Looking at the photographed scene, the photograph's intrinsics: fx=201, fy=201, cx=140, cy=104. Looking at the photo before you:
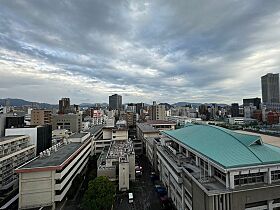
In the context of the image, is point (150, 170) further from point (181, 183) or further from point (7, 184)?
point (7, 184)

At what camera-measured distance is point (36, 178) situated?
86.6ft

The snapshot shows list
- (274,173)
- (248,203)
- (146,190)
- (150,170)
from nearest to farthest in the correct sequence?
(248,203) < (274,173) < (146,190) < (150,170)

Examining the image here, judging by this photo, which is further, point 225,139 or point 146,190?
point 146,190

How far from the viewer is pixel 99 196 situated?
23.1 metres

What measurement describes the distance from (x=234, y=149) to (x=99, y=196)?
51.1 ft

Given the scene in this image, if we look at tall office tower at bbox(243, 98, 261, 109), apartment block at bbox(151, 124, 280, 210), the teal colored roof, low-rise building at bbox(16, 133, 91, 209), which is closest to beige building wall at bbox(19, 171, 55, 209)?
low-rise building at bbox(16, 133, 91, 209)

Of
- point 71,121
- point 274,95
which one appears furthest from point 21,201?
point 274,95

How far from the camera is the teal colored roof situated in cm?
1744

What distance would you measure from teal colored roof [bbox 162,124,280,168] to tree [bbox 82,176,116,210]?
1130cm

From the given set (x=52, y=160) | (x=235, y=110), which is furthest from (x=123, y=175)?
(x=235, y=110)

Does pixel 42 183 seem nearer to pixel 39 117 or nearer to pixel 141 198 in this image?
pixel 141 198

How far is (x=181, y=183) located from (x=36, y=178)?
61.2 feet

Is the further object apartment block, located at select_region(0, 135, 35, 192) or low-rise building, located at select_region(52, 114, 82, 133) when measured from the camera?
low-rise building, located at select_region(52, 114, 82, 133)

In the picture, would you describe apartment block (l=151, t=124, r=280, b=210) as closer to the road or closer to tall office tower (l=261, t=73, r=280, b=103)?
the road
